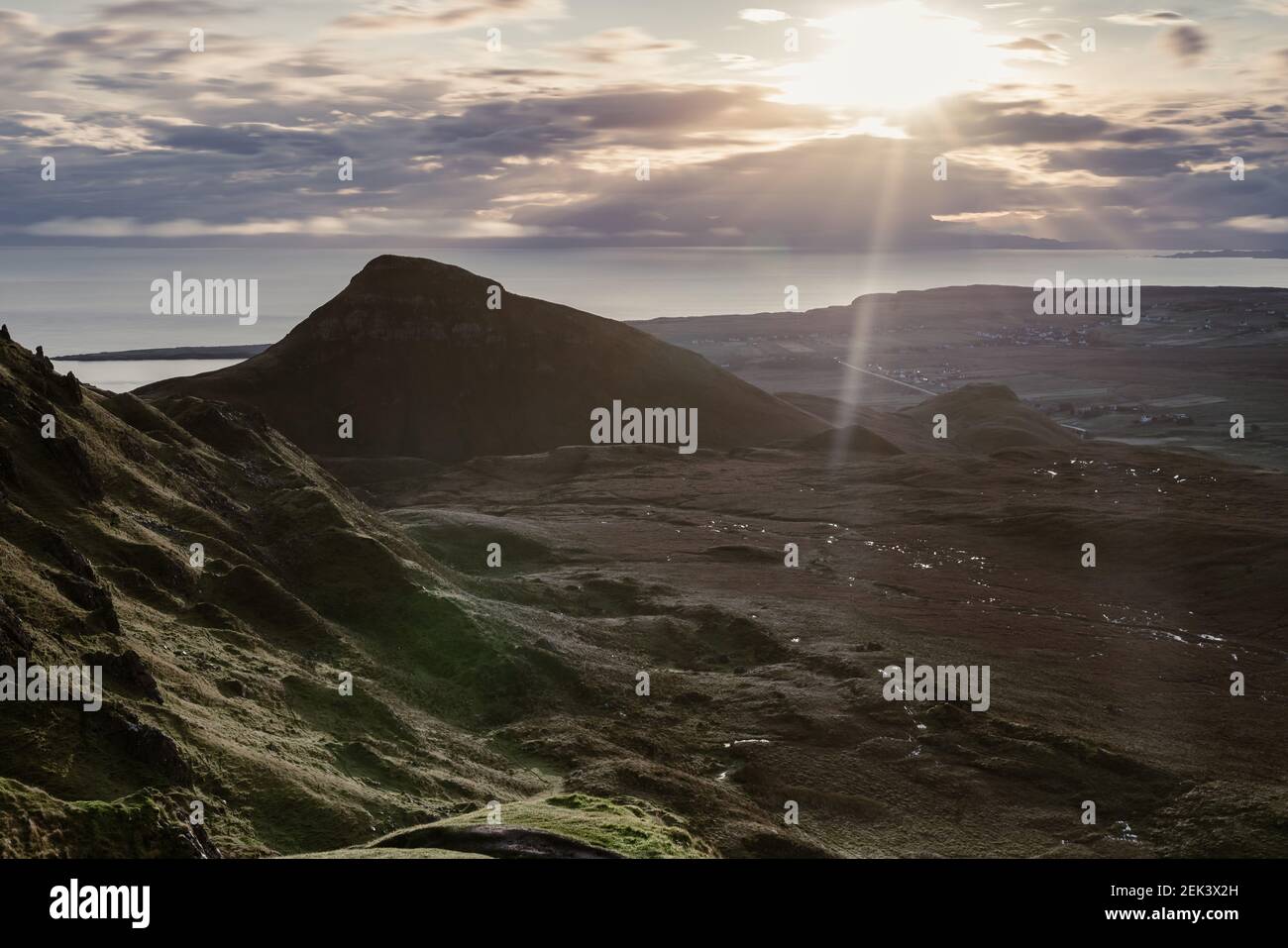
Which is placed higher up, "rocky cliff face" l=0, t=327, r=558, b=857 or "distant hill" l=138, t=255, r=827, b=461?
"distant hill" l=138, t=255, r=827, b=461

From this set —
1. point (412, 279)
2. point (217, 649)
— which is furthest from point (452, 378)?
point (217, 649)

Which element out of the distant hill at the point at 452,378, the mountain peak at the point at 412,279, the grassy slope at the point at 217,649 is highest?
the mountain peak at the point at 412,279

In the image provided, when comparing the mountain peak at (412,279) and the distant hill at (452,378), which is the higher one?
the mountain peak at (412,279)

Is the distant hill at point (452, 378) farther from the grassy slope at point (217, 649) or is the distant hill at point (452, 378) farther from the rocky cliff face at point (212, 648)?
the grassy slope at point (217, 649)

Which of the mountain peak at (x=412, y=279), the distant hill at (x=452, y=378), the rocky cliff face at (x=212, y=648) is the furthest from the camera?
the mountain peak at (x=412, y=279)

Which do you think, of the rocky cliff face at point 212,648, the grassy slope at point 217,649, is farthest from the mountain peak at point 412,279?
the grassy slope at point 217,649

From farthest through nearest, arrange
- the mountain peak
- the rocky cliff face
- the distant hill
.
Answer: the mountain peak → the distant hill → the rocky cliff face

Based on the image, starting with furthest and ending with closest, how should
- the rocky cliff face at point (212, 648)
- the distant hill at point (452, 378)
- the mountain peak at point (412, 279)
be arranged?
the mountain peak at point (412, 279) < the distant hill at point (452, 378) < the rocky cliff face at point (212, 648)

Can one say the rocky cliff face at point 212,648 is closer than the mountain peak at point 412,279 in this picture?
Yes


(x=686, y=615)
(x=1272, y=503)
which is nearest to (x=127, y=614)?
(x=686, y=615)

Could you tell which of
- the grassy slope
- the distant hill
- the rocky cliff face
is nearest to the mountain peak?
the distant hill

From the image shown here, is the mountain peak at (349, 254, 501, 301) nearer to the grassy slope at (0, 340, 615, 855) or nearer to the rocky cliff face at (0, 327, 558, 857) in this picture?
the rocky cliff face at (0, 327, 558, 857)
